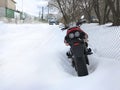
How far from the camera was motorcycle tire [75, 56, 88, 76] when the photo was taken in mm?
5949

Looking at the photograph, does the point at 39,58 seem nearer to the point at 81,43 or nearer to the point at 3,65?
the point at 3,65

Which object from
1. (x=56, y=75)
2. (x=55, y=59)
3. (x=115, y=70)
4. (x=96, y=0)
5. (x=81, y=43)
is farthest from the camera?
(x=96, y=0)

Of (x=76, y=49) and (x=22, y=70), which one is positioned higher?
(x=76, y=49)

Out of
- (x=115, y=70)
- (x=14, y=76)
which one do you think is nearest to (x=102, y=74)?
(x=115, y=70)

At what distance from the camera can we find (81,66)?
19.8ft

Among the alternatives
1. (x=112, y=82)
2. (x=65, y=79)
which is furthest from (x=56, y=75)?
(x=112, y=82)

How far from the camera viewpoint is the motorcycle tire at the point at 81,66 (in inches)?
234

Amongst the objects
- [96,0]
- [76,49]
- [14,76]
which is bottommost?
[14,76]

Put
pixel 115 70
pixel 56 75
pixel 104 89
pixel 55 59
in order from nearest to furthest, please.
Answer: pixel 104 89 → pixel 115 70 → pixel 56 75 → pixel 55 59

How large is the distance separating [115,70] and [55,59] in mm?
2095

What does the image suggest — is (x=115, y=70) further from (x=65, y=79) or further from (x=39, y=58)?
(x=39, y=58)

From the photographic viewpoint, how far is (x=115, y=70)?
5.38 m

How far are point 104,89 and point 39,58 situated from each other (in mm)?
3077

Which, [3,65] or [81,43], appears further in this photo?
[3,65]
